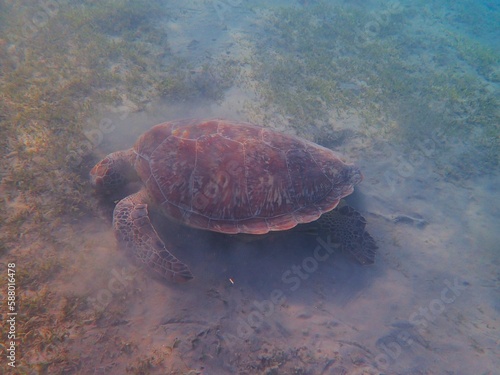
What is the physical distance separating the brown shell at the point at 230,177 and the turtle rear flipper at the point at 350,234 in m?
0.36

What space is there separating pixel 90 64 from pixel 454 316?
8996mm

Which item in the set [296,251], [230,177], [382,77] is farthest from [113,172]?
[382,77]

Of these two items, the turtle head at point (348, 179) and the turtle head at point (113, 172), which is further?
the turtle head at point (348, 179)

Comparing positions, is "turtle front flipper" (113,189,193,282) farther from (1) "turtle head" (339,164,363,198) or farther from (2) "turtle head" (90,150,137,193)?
(1) "turtle head" (339,164,363,198)

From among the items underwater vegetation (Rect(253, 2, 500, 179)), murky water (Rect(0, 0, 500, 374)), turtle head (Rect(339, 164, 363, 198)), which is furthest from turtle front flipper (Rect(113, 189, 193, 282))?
underwater vegetation (Rect(253, 2, 500, 179))

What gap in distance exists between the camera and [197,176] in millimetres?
3727

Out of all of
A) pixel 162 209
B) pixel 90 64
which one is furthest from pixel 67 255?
pixel 90 64

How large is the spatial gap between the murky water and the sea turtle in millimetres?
341

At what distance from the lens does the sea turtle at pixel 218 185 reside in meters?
3.65

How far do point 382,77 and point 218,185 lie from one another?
310 inches

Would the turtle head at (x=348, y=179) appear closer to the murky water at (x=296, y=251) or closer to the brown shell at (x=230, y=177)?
the brown shell at (x=230, y=177)

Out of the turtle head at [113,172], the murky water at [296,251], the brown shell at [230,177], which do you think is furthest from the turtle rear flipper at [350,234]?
the turtle head at [113,172]

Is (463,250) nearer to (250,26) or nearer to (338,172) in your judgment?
(338,172)

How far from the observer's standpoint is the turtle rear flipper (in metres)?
4.18
